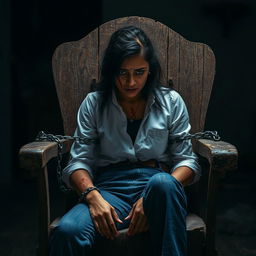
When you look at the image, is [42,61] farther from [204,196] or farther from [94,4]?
[204,196]

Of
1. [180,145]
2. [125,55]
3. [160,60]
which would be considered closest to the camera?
[125,55]

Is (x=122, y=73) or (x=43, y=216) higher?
(x=122, y=73)

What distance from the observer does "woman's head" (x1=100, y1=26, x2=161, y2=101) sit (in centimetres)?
222

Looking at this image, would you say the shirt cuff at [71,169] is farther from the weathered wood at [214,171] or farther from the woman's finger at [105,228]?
the weathered wood at [214,171]

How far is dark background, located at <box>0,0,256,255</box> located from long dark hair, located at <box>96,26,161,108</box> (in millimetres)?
3103

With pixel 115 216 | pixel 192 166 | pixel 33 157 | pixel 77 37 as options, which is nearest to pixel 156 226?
pixel 115 216

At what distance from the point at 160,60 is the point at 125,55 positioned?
0.52 metres

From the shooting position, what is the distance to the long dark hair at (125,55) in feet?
7.29

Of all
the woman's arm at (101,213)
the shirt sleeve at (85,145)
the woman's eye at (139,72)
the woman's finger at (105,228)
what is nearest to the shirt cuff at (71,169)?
the shirt sleeve at (85,145)

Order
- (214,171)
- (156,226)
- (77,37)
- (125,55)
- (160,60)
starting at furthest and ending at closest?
(77,37), (160,60), (125,55), (214,171), (156,226)

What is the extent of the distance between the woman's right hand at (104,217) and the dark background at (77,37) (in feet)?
11.6

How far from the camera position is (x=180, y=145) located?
2.32m

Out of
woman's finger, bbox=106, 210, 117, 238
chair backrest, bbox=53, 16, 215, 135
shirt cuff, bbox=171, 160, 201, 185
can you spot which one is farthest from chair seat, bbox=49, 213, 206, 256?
chair backrest, bbox=53, 16, 215, 135

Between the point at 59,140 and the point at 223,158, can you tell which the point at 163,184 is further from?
the point at 59,140
